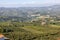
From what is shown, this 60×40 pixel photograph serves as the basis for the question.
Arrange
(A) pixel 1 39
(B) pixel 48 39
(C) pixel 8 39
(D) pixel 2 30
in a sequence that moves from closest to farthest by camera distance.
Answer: (A) pixel 1 39
(C) pixel 8 39
(B) pixel 48 39
(D) pixel 2 30

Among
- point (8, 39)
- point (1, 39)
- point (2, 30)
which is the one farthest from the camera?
point (2, 30)

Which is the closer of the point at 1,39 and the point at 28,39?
the point at 1,39

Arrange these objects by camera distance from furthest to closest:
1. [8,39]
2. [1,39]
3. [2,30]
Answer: [2,30] < [8,39] < [1,39]

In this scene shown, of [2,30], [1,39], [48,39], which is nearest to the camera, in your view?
[1,39]

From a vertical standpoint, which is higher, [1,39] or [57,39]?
[1,39]

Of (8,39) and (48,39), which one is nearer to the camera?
(8,39)

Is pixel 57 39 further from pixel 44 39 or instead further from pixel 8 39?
pixel 8 39

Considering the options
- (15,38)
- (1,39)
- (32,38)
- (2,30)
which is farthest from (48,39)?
(2,30)

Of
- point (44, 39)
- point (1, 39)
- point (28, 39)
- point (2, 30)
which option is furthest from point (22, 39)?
point (2, 30)

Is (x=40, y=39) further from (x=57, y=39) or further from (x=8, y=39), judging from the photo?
(x=8, y=39)
